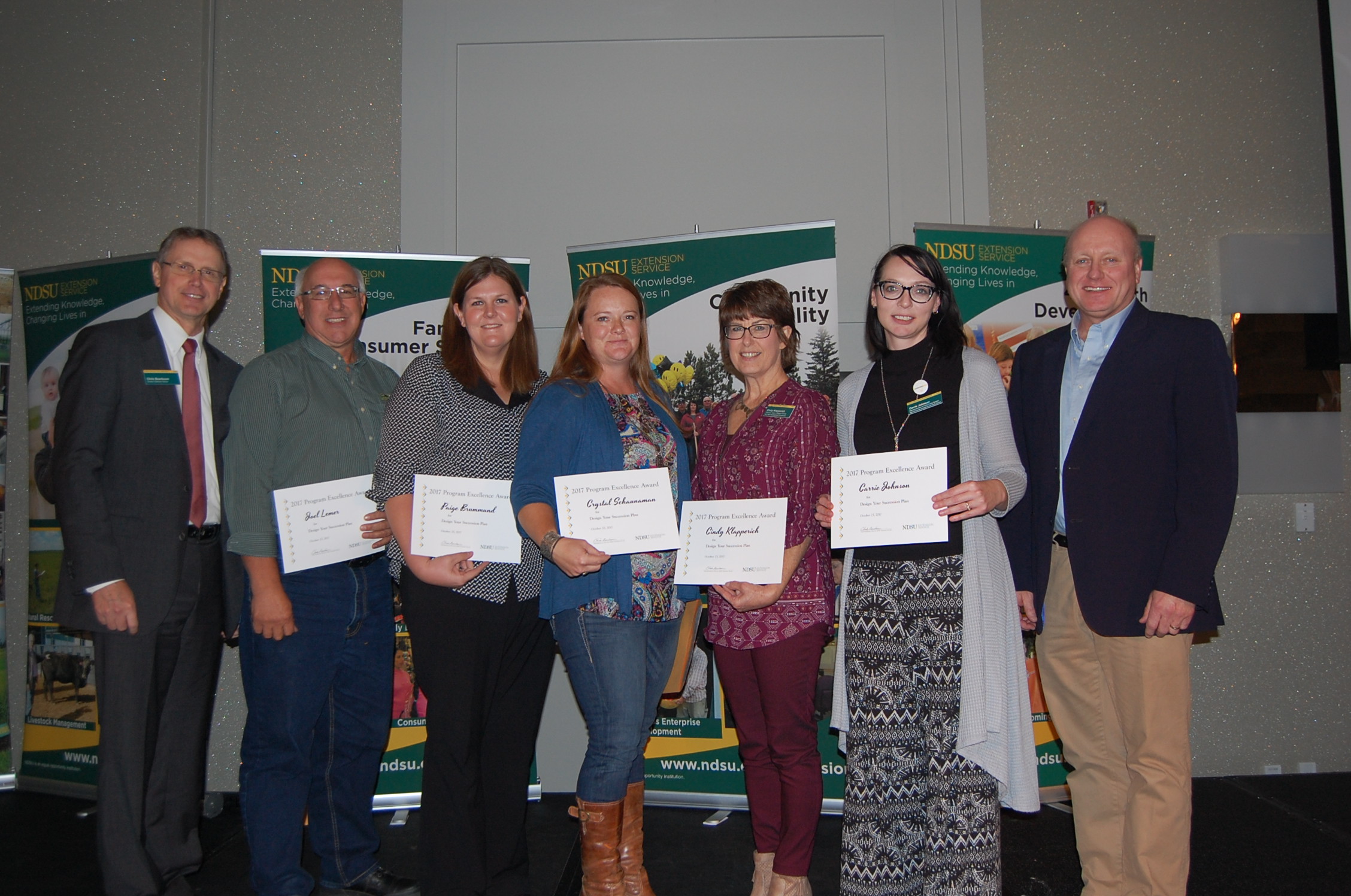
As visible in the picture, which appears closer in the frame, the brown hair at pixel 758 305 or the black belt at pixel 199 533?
the brown hair at pixel 758 305

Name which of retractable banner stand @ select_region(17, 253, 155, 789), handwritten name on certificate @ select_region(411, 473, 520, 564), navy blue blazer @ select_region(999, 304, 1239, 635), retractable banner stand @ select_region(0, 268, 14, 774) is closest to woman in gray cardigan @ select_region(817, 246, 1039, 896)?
navy blue blazer @ select_region(999, 304, 1239, 635)

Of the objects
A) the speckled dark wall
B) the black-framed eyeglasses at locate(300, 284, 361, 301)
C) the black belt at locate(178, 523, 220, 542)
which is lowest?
the black belt at locate(178, 523, 220, 542)

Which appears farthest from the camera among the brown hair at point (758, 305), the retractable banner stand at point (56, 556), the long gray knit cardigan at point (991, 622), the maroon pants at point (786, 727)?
the retractable banner stand at point (56, 556)

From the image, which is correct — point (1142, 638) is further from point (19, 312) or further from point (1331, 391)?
point (19, 312)

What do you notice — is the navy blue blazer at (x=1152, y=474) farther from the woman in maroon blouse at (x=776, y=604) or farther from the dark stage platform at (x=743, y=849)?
the dark stage platform at (x=743, y=849)

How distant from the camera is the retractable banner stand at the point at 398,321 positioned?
342 cm

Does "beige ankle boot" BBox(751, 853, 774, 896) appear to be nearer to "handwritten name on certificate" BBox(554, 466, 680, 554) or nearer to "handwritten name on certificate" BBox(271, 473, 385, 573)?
"handwritten name on certificate" BBox(554, 466, 680, 554)

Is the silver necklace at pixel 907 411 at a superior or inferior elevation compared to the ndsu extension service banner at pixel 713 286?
inferior

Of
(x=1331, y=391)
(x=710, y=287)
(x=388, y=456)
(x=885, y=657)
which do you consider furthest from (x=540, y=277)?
(x=1331, y=391)

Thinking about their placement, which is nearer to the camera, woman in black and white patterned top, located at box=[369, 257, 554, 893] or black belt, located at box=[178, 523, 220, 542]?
woman in black and white patterned top, located at box=[369, 257, 554, 893]

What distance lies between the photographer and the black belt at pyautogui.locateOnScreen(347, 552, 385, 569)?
2547mm

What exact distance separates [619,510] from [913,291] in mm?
1010

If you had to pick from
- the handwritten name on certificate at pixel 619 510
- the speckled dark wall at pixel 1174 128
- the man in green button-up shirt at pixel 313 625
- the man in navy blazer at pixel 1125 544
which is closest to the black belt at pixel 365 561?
the man in green button-up shirt at pixel 313 625

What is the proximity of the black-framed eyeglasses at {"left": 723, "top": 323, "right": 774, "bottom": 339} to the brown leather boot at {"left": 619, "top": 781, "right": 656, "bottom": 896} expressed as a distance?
1.37m
